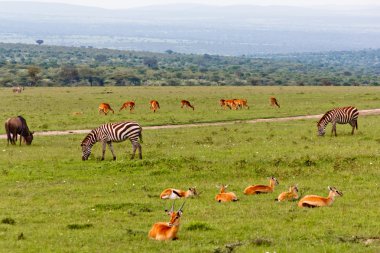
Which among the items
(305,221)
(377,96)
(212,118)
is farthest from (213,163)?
(377,96)

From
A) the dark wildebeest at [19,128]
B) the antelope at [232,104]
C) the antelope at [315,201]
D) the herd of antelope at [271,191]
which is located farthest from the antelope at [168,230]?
the antelope at [232,104]

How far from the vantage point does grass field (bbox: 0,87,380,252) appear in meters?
12.7

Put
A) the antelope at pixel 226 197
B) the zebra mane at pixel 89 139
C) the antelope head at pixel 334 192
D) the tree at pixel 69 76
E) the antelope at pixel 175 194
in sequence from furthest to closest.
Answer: the tree at pixel 69 76 → the zebra mane at pixel 89 139 → the antelope at pixel 175 194 → the antelope at pixel 226 197 → the antelope head at pixel 334 192

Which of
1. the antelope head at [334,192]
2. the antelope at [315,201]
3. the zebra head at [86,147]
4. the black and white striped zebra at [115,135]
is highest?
the antelope head at [334,192]

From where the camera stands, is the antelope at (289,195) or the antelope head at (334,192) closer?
the antelope head at (334,192)

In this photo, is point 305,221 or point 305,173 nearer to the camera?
point 305,221

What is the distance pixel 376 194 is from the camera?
1672cm

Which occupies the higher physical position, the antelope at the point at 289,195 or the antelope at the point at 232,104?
the antelope at the point at 289,195

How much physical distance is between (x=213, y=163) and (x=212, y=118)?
1810cm

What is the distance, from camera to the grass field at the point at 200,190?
12.7 meters

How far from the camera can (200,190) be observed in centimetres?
1788

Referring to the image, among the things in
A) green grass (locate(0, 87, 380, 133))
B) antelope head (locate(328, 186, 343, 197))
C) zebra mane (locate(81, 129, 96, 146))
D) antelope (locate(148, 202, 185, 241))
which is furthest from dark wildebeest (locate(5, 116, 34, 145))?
antelope (locate(148, 202, 185, 241))

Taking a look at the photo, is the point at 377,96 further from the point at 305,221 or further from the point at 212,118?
the point at 305,221

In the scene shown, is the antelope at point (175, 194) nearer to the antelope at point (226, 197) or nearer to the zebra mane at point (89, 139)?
the antelope at point (226, 197)
